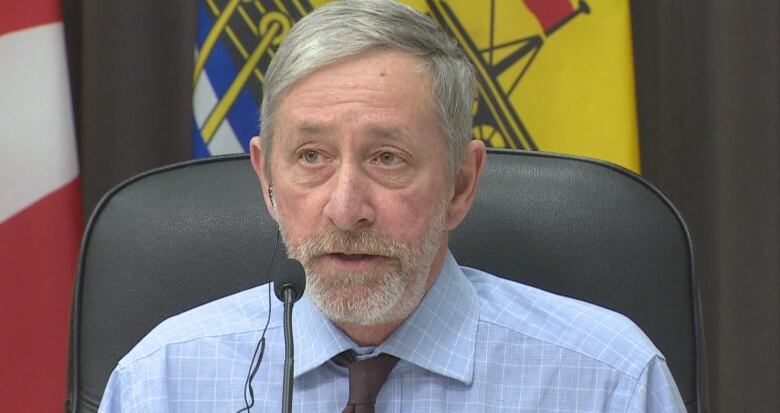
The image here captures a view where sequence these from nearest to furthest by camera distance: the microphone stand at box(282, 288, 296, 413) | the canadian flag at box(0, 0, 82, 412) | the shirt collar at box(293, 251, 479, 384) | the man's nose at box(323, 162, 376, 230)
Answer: the microphone stand at box(282, 288, 296, 413) → the man's nose at box(323, 162, 376, 230) → the shirt collar at box(293, 251, 479, 384) → the canadian flag at box(0, 0, 82, 412)

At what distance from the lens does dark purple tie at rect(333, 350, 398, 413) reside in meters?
1.28

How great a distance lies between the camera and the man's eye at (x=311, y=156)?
131 cm

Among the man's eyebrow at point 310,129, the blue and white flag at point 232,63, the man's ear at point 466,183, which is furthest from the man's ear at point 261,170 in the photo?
the blue and white flag at point 232,63

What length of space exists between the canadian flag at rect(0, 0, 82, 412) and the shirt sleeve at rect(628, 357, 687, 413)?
1.22 m

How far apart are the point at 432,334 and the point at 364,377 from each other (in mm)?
117

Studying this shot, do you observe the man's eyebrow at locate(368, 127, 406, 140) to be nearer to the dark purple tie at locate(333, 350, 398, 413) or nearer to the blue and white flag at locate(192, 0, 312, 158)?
the dark purple tie at locate(333, 350, 398, 413)

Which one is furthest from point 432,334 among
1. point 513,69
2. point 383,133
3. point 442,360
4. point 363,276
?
point 513,69

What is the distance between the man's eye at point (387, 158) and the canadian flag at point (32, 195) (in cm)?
101

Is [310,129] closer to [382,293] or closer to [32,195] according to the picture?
[382,293]

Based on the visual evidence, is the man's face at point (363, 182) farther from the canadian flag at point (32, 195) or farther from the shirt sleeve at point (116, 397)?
the canadian flag at point (32, 195)

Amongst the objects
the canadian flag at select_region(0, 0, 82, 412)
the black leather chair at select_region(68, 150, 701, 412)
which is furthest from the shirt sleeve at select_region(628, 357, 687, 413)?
the canadian flag at select_region(0, 0, 82, 412)

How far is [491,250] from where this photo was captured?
4.97 ft

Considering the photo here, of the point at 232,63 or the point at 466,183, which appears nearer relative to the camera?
the point at 466,183

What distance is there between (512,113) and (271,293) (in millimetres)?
873
